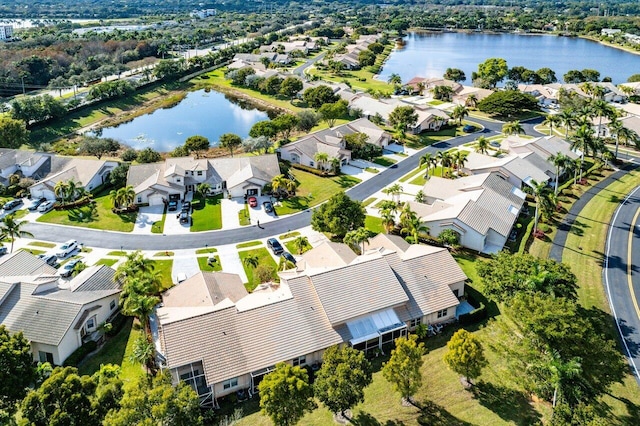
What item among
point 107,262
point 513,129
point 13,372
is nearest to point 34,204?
point 107,262

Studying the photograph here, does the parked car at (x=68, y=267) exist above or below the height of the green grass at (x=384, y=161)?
above

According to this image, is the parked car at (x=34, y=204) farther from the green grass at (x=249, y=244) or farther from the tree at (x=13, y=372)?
the tree at (x=13, y=372)

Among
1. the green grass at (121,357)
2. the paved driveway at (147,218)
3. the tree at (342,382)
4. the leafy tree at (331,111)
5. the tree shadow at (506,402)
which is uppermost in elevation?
the leafy tree at (331,111)

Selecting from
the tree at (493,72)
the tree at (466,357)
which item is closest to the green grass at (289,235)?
the tree at (466,357)

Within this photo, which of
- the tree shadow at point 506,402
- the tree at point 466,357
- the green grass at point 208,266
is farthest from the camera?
the green grass at point 208,266

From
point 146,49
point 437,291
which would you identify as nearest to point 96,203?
point 437,291

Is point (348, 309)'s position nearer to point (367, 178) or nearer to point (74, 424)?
point (74, 424)
